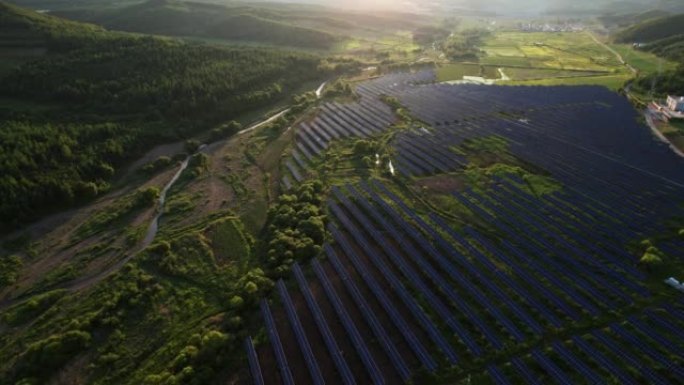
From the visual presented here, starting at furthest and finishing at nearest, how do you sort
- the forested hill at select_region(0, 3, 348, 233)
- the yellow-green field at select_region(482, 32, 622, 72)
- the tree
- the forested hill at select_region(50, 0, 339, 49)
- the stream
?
the forested hill at select_region(50, 0, 339, 49) < the yellow-green field at select_region(482, 32, 622, 72) < the forested hill at select_region(0, 3, 348, 233) < the stream < the tree

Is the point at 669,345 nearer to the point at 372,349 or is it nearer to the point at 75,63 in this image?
the point at 372,349

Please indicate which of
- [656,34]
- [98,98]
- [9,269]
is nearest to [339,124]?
[98,98]

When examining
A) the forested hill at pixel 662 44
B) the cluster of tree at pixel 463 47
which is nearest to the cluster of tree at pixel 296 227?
the forested hill at pixel 662 44

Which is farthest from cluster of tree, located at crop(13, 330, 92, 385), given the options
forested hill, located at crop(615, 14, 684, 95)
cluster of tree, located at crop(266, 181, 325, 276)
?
forested hill, located at crop(615, 14, 684, 95)

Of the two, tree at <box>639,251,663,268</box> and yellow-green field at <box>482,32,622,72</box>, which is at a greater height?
yellow-green field at <box>482,32,622,72</box>

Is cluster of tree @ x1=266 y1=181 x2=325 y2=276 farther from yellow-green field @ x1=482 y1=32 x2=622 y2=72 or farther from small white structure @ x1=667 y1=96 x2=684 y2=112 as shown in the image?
yellow-green field @ x1=482 y1=32 x2=622 y2=72

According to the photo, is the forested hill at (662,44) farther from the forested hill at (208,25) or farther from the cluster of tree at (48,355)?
the cluster of tree at (48,355)

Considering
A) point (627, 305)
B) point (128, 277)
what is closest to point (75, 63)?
point (128, 277)
